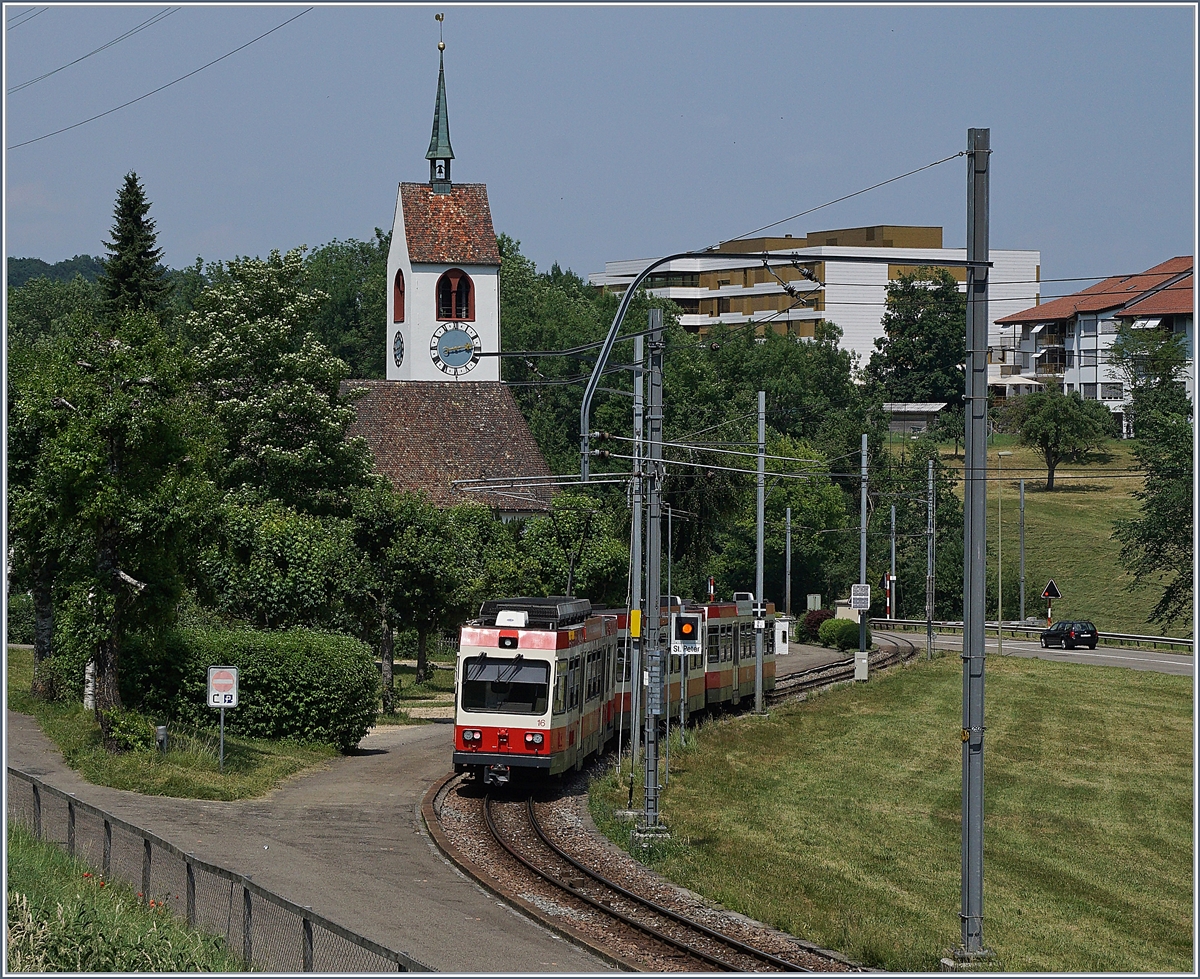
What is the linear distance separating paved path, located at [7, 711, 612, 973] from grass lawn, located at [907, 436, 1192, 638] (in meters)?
59.9

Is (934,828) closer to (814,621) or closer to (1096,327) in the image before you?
(814,621)

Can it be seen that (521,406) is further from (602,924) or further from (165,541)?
(602,924)

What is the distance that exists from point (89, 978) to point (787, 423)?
101 metres

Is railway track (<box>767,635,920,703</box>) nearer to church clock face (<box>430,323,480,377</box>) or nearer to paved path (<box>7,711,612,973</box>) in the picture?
paved path (<box>7,711,612,973</box>)

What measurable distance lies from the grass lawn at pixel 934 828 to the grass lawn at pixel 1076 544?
40.3 m

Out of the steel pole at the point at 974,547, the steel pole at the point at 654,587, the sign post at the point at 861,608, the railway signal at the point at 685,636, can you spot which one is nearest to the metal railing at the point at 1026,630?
the sign post at the point at 861,608

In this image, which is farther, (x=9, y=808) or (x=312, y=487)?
(x=312, y=487)

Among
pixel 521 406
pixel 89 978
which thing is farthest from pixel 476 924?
pixel 521 406

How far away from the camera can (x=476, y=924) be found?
1836 cm

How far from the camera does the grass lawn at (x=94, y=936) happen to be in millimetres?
13742

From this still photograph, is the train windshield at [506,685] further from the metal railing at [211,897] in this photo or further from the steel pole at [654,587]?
the metal railing at [211,897]

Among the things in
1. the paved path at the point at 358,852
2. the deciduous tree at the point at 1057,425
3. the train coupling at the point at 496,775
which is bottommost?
the paved path at the point at 358,852

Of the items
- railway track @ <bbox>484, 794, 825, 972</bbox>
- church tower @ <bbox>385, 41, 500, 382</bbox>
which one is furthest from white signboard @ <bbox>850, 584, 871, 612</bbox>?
church tower @ <bbox>385, 41, 500, 382</bbox>

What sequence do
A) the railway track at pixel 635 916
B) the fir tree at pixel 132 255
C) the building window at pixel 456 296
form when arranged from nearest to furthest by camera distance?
1. the railway track at pixel 635 916
2. the fir tree at pixel 132 255
3. the building window at pixel 456 296
